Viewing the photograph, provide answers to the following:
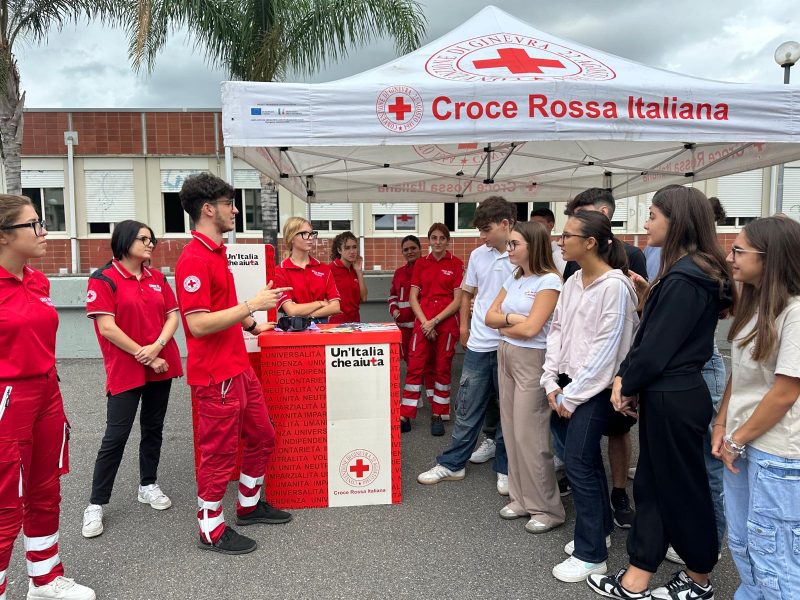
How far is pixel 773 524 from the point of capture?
1964 millimetres

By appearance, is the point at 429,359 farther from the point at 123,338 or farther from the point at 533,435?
the point at 123,338

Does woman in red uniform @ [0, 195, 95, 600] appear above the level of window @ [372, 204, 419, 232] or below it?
below

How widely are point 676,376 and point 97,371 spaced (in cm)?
710

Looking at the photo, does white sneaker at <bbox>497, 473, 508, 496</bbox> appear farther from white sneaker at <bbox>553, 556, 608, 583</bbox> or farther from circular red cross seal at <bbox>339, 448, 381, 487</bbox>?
white sneaker at <bbox>553, 556, 608, 583</bbox>

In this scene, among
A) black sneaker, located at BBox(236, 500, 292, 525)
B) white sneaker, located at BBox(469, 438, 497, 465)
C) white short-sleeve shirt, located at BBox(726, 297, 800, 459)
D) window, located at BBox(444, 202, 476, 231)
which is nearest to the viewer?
white short-sleeve shirt, located at BBox(726, 297, 800, 459)

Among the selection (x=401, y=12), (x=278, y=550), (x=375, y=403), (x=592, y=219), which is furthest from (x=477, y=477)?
(x=401, y=12)

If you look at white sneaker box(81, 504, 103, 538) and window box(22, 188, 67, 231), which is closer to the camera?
white sneaker box(81, 504, 103, 538)

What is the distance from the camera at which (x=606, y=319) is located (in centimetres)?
264

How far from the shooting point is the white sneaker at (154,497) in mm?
3527

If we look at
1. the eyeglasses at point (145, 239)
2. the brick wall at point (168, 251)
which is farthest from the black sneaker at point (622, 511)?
the brick wall at point (168, 251)

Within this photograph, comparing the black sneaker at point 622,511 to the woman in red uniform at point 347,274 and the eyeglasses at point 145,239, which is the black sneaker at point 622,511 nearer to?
the woman in red uniform at point 347,274

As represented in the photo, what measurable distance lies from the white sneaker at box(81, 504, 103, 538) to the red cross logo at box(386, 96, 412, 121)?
9.56 ft

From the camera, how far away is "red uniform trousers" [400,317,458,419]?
202 inches

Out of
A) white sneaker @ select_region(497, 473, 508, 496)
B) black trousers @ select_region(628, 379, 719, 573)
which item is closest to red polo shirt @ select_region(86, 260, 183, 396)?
white sneaker @ select_region(497, 473, 508, 496)
